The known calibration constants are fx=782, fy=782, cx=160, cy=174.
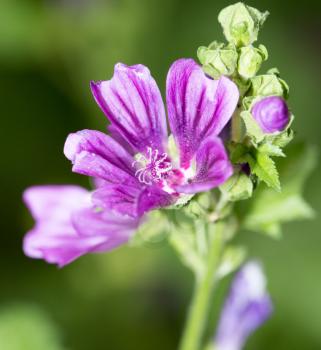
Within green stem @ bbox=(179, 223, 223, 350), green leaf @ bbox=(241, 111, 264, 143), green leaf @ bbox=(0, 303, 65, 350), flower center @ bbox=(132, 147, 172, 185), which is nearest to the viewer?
green leaf @ bbox=(241, 111, 264, 143)

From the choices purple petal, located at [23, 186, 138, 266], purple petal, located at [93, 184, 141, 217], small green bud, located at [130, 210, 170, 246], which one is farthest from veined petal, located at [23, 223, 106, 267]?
purple petal, located at [93, 184, 141, 217]

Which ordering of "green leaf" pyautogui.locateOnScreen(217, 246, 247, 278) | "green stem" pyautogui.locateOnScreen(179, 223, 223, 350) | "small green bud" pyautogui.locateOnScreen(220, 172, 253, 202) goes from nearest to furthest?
"small green bud" pyautogui.locateOnScreen(220, 172, 253, 202) → "green stem" pyautogui.locateOnScreen(179, 223, 223, 350) → "green leaf" pyautogui.locateOnScreen(217, 246, 247, 278)

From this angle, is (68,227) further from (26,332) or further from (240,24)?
(240,24)

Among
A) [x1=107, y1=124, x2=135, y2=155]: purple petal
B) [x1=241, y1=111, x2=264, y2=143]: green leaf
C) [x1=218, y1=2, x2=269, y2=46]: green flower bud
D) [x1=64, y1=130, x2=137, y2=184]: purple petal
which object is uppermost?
[x1=218, y1=2, x2=269, y2=46]: green flower bud

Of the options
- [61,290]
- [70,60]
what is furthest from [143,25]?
[61,290]

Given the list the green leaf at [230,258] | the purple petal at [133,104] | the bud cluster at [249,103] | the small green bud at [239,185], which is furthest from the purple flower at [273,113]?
the green leaf at [230,258]

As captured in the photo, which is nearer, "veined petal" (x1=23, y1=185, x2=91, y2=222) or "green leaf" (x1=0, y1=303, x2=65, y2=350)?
"veined petal" (x1=23, y1=185, x2=91, y2=222)

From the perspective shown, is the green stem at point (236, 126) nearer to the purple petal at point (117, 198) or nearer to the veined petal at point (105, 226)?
the purple petal at point (117, 198)

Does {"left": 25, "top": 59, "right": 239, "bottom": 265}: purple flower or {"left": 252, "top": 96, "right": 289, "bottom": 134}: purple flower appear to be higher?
{"left": 252, "top": 96, "right": 289, "bottom": 134}: purple flower

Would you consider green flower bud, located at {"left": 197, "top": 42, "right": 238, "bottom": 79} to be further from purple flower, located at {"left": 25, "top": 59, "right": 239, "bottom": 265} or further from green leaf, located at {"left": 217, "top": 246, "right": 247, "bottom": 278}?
green leaf, located at {"left": 217, "top": 246, "right": 247, "bottom": 278}
